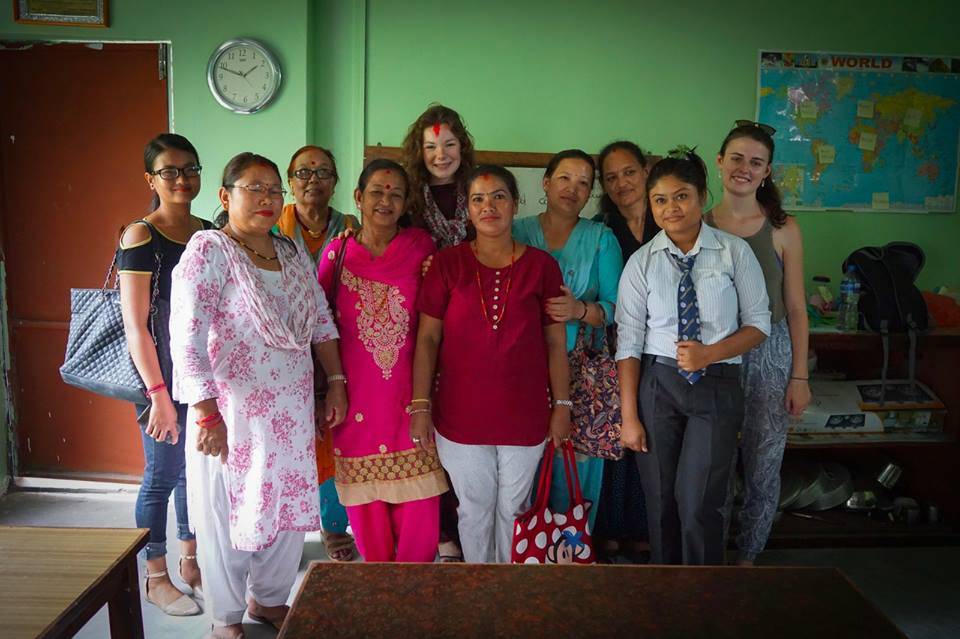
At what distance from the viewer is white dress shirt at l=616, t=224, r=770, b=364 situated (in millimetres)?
1920

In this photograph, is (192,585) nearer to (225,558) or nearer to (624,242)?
(225,558)

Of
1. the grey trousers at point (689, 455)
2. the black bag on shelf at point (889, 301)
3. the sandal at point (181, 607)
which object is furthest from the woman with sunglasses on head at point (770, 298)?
the sandal at point (181, 607)

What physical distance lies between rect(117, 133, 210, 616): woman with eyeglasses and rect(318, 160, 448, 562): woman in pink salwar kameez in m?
0.50

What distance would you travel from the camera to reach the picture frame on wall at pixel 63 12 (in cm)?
302

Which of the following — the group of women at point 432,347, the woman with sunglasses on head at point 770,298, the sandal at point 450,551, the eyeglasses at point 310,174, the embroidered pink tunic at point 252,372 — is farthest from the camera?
the sandal at point 450,551

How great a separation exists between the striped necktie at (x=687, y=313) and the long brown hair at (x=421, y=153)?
2.73ft

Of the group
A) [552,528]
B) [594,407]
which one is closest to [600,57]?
[594,407]

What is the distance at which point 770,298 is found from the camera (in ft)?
7.17

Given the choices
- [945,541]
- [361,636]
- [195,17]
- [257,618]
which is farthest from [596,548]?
[195,17]

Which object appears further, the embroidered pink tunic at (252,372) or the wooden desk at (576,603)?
the embroidered pink tunic at (252,372)

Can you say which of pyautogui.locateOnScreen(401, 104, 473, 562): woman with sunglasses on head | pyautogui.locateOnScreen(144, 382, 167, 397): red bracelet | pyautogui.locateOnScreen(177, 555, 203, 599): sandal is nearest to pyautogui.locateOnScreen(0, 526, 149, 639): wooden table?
pyautogui.locateOnScreen(144, 382, 167, 397): red bracelet

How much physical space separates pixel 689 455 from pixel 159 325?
172 centimetres

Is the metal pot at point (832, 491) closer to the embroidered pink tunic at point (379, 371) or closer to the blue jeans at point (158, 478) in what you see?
the embroidered pink tunic at point (379, 371)

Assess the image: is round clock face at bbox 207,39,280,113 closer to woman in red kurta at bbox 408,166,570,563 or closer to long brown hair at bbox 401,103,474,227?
long brown hair at bbox 401,103,474,227
